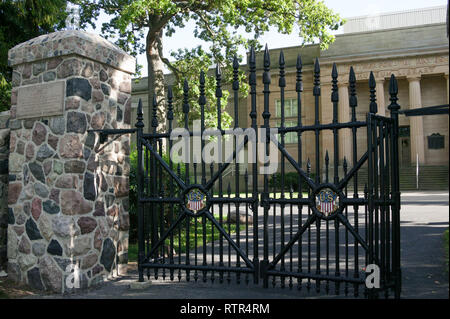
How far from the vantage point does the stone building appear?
88.4 feet

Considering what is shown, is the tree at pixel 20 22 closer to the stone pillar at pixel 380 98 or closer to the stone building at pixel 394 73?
the stone building at pixel 394 73

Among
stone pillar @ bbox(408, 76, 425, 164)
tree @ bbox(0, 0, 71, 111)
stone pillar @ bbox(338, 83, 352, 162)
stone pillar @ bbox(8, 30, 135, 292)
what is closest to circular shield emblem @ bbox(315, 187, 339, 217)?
stone pillar @ bbox(8, 30, 135, 292)

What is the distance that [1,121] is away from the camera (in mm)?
6645

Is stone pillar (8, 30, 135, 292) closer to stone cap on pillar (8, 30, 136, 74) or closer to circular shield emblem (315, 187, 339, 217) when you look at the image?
stone cap on pillar (8, 30, 136, 74)

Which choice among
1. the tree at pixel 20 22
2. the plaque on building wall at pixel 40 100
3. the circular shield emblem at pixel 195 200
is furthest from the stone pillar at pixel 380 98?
the plaque on building wall at pixel 40 100

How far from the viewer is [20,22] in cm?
1404

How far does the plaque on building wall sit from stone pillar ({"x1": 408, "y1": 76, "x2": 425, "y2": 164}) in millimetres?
24930

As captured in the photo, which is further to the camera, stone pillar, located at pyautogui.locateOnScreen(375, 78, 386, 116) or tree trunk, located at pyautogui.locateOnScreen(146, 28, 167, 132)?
stone pillar, located at pyautogui.locateOnScreen(375, 78, 386, 116)

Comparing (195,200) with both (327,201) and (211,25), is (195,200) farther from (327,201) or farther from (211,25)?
(211,25)

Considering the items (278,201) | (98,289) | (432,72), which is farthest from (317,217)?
(432,72)

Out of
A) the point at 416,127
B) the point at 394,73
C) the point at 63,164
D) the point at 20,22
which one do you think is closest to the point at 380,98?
the point at 394,73

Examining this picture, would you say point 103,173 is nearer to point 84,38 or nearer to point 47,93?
point 47,93

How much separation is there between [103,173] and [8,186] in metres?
1.50

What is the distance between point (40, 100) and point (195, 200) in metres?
2.61
